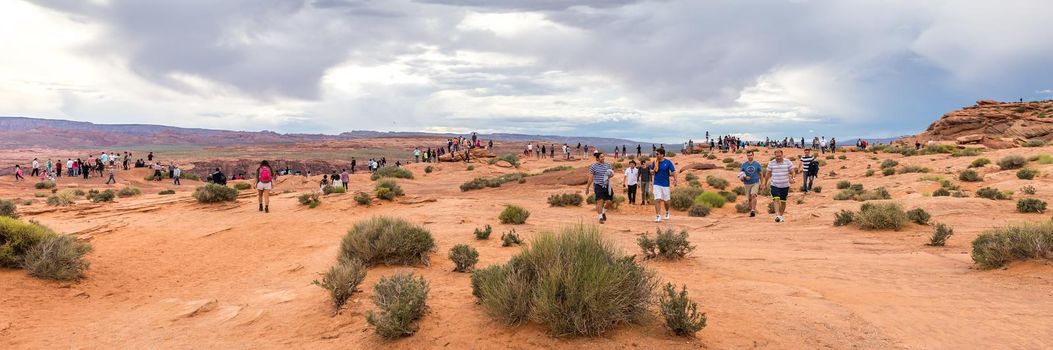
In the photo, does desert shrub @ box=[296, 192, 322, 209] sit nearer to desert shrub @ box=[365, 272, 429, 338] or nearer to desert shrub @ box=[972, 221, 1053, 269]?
desert shrub @ box=[365, 272, 429, 338]

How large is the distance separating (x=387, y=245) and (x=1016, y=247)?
27.4ft

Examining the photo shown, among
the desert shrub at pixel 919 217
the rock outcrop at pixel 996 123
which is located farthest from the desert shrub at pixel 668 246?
the rock outcrop at pixel 996 123

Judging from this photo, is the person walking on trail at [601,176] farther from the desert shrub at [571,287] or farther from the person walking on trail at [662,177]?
the desert shrub at [571,287]

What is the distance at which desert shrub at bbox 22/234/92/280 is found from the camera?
26.8ft

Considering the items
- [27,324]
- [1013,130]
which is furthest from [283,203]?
[1013,130]

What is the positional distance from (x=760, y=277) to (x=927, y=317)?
6.54ft

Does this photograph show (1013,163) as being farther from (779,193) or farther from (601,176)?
(601,176)

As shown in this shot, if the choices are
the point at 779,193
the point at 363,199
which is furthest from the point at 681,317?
the point at 363,199

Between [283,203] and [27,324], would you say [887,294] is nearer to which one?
[27,324]

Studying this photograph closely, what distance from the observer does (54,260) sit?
8.31 m

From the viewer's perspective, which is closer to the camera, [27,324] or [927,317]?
[927,317]

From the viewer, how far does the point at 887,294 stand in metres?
6.23

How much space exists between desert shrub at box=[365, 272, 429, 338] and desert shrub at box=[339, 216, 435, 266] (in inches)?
107

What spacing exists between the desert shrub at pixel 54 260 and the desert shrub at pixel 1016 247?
12.7m
